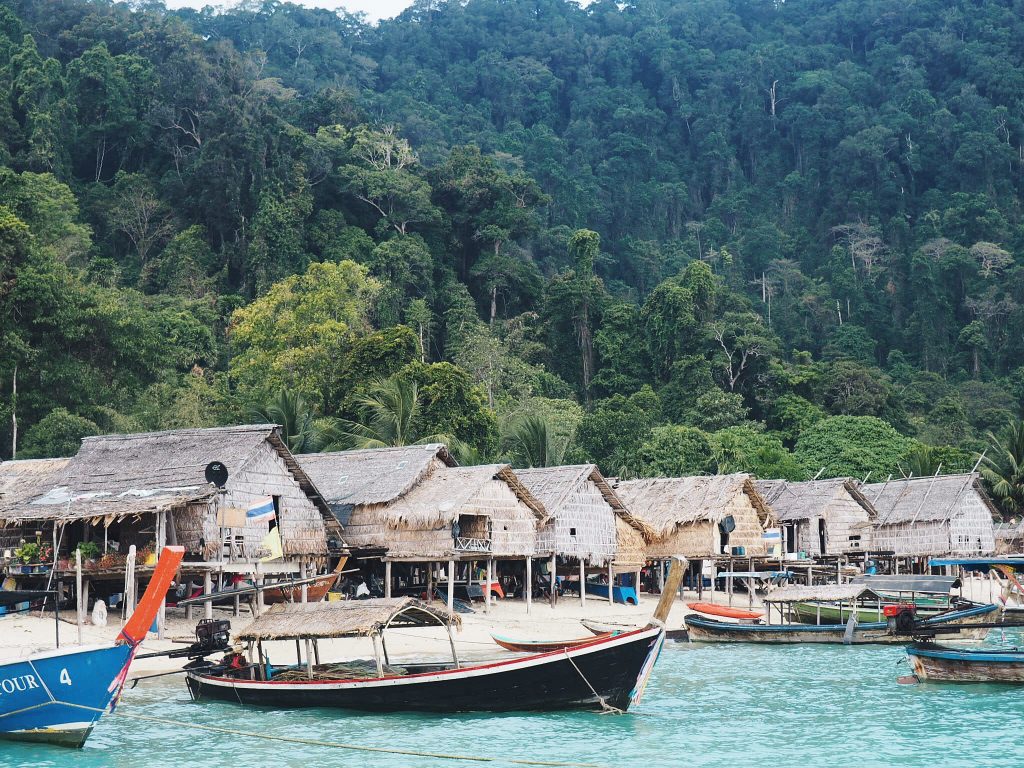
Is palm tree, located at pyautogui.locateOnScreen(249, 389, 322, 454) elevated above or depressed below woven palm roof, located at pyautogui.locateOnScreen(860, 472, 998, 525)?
above

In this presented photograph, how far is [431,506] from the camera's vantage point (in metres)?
27.8

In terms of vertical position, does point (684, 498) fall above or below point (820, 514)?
above

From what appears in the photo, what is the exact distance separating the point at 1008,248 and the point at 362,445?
5682 cm

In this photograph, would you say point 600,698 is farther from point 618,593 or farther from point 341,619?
point 618,593

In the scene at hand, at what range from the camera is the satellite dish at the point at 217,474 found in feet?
77.8

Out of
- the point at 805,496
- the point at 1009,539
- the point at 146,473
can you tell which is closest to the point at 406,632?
the point at 146,473

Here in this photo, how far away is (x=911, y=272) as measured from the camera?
251 ft

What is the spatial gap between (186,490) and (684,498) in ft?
50.6

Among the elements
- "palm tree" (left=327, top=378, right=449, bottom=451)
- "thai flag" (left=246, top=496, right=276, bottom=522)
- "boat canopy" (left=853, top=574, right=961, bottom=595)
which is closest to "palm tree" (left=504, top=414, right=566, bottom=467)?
"palm tree" (left=327, top=378, right=449, bottom=451)

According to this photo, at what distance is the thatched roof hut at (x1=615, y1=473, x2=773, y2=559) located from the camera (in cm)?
3406

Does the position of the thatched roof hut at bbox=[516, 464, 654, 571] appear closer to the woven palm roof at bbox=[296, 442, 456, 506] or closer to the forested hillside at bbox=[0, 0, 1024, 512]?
the woven palm roof at bbox=[296, 442, 456, 506]

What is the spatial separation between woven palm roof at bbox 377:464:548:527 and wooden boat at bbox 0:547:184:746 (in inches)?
498

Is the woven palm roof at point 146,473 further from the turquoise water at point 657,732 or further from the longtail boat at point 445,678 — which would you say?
the longtail boat at point 445,678

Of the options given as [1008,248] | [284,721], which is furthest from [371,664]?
[1008,248]
